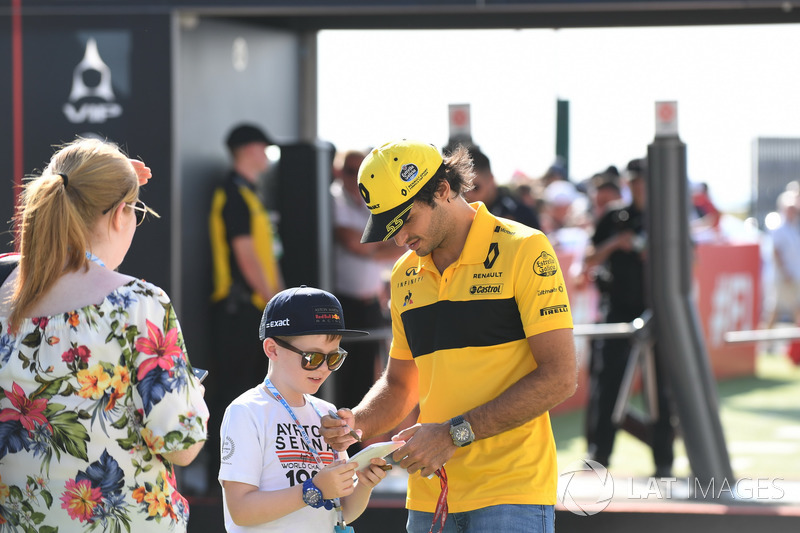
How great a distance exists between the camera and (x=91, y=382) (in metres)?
2.32

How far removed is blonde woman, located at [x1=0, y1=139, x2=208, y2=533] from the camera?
233 cm

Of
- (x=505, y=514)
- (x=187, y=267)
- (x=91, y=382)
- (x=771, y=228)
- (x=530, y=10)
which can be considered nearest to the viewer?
(x=91, y=382)

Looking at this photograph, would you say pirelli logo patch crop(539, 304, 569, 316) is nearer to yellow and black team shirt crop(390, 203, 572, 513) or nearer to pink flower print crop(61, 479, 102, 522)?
yellow and black team shirt crop(390, 203, 572, 513)

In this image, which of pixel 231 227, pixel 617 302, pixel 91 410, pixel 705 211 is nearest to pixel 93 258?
pixel 91 410

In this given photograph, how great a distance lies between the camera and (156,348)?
2.35m

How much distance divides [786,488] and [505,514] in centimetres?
291

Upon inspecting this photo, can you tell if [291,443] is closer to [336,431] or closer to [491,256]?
[336,431]

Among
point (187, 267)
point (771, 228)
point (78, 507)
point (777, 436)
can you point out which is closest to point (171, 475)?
point (78, 507)

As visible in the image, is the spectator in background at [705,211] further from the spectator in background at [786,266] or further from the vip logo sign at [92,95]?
the vip logo sign at [92,95]

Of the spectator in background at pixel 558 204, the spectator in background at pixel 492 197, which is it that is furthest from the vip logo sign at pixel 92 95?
the spectator in background at pixel 558 204

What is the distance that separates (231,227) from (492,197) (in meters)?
1.50

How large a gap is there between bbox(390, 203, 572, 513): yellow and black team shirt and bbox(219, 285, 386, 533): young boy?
28 cm

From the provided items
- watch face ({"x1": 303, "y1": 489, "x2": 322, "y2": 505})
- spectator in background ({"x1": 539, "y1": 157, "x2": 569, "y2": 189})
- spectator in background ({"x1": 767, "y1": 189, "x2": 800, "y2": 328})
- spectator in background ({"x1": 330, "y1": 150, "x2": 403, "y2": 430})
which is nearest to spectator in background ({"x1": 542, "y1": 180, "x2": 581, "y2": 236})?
spectator in background ({"x1": 539, "y1": 157, "x2": 569, "y2": 189})

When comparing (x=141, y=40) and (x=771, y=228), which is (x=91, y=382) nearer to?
(x=141, y=40)
